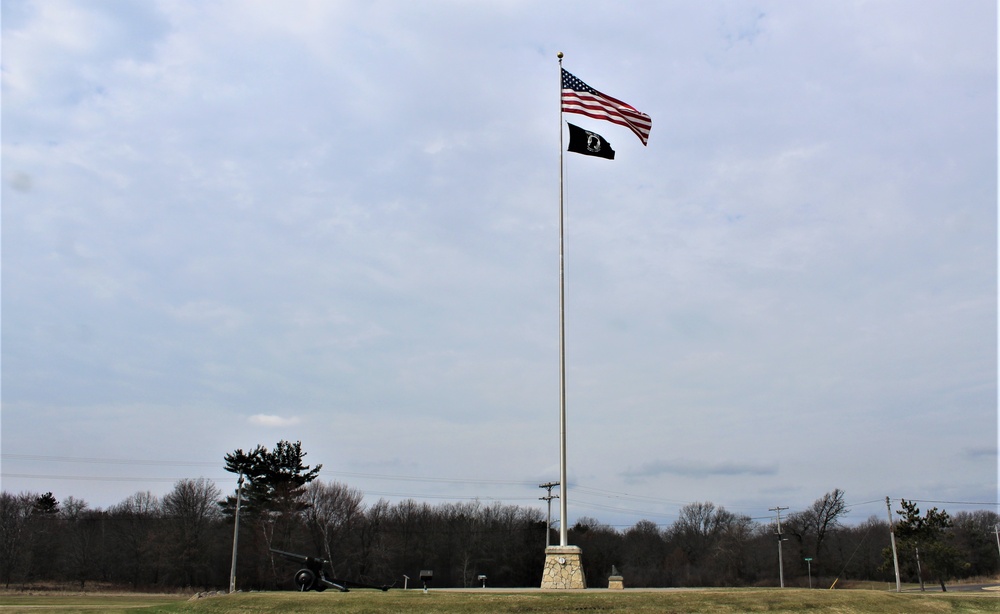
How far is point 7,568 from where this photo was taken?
200ft

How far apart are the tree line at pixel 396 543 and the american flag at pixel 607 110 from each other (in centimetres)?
3480

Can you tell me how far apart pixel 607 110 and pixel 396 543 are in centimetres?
5809

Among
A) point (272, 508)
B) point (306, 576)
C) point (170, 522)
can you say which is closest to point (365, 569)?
point (272, 508)

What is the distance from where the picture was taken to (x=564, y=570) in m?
20.9

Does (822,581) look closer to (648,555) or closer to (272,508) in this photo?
(648,555)

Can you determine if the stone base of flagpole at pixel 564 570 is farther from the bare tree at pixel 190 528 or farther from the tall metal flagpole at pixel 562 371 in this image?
the bare tree at pixel 190 528

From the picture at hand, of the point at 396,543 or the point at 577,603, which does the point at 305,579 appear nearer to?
the point at 577,603

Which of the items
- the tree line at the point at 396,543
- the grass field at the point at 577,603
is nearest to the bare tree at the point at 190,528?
the tree line at the point at 396,543

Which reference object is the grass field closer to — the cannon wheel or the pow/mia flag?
the cannon wheel

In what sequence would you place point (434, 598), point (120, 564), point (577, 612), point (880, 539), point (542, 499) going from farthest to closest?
point (880, 539), point (120, 564), point (542, 499), point (434, 598), point (577, 612)

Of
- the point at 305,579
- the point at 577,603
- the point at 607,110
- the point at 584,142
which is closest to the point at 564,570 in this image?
the point at 577,603

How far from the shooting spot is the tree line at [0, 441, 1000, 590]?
5969 cm

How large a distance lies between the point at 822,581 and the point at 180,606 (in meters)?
69.5

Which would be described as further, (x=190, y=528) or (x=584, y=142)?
(x=190, y=528)
